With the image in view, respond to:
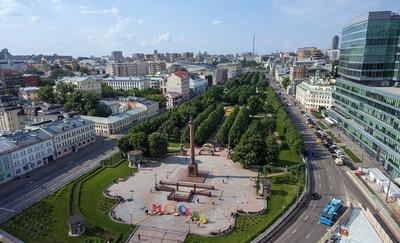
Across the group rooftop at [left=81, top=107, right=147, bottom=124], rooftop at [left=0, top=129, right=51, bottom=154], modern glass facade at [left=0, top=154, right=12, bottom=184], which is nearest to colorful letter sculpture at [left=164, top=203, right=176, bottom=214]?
modern glass facade at [left=0, top=154, right=12, bottom=184]

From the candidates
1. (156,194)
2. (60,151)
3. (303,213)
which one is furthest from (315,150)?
(60,151)

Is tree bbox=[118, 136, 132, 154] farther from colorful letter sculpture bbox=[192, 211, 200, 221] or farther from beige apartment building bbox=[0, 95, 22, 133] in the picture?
beige apartment building bbox=[0, 95, 22, 133]

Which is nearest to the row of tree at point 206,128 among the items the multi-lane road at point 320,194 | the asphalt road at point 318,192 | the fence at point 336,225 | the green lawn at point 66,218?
the multi-lane road at point 320,194

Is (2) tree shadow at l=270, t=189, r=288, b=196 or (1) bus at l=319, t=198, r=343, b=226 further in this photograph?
(2) tree shadow at l=270, t=189, r=288, b=196

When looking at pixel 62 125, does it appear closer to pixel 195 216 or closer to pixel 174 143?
pixel 174 143

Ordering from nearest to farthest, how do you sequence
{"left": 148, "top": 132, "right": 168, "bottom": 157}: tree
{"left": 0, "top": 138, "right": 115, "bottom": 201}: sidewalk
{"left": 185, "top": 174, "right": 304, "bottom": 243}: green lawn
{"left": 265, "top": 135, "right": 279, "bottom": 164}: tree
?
{"left": 185, "top": 174, "right": 304, "bottom": 243}: green lawn → {"left": 0, "top": 138, "right": 115, "bottom": 201}: sidewalk → {"left": 265, "top": 135, "right": 279, "bottom": 164}: tree → {"left": 148, "top": 132, "right": 168, "bottom": 157}: tree

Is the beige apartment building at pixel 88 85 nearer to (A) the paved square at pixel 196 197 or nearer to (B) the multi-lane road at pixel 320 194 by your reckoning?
(A) the paved square at pixel 196 197

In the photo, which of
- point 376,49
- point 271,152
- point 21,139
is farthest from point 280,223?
point 21,139
